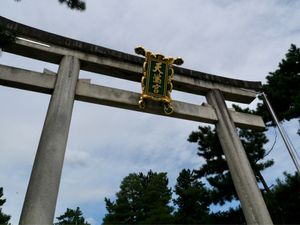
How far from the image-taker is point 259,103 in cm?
1218

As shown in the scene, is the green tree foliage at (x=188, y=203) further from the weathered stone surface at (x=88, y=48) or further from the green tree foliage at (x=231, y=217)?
the weathered stone surface at (x=88, y=48)

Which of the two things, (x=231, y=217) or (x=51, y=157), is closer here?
(x=51, y=157)

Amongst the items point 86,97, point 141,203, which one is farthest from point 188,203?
point 86,97

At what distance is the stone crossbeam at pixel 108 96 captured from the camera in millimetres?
5320

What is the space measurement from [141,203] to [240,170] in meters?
18.6

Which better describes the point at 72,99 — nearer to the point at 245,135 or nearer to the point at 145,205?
the point at 245,135

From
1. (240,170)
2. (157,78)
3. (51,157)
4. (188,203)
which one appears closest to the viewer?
(51,157)

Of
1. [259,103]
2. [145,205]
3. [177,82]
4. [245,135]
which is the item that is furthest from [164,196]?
[177,82]

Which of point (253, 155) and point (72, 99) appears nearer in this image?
point (72, 99)

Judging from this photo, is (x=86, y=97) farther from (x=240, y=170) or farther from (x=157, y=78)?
(x=240, y=170)

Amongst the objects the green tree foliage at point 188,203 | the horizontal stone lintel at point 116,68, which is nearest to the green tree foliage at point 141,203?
the green tree foliage at point 188,203

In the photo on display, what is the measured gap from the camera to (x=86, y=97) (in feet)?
19.0

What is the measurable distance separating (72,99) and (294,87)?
9781 mm

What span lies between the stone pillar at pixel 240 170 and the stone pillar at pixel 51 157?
369 centimetres
